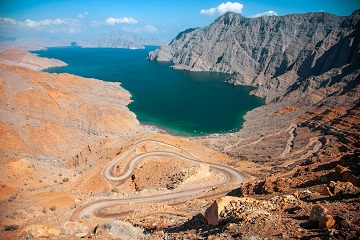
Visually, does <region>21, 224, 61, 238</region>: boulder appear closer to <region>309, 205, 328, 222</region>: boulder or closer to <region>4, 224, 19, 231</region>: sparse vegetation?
<region>4, 224, 19, 231</region>: sparse vegetation

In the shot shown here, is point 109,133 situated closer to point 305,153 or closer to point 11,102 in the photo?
point 11,102

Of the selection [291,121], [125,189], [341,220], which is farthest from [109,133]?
[341,220]

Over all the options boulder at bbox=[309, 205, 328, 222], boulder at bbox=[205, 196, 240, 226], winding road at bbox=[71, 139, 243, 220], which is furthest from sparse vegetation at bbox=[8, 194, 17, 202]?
boulder at bbox=[309, 205, 328, 222]

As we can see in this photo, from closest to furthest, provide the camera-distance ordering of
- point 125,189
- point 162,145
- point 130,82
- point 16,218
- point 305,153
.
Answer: point 16,218, point 125,189, point 162,145, point 305,153, point 130,82

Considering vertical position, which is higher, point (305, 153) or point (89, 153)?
point (305, 153)

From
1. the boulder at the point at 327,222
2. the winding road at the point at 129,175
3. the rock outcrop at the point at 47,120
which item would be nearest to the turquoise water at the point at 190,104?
the rock outcrop at the point at 47,120

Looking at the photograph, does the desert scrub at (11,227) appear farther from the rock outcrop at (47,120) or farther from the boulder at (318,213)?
the rock outcrop at (47,120)

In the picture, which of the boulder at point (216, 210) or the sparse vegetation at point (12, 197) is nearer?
the boulder at point (216, 210)
